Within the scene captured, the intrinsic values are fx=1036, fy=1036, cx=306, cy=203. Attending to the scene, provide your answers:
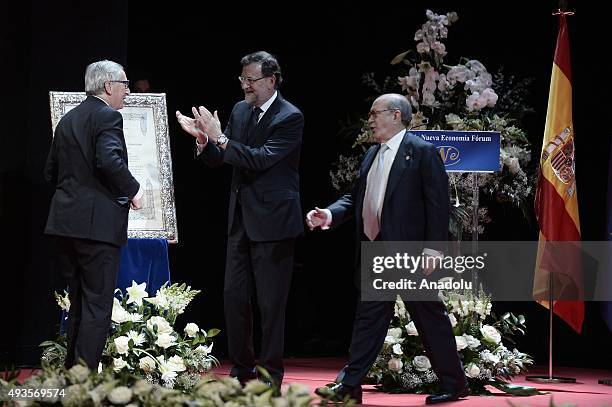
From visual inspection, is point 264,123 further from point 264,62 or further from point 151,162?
point 151,162

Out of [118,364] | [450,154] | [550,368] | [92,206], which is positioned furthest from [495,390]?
[92,206]

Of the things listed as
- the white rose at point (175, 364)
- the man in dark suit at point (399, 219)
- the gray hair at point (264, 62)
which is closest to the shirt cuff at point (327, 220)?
the man in dark suit at point (399, 219)

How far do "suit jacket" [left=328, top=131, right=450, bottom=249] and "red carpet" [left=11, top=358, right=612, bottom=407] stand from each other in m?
0.85

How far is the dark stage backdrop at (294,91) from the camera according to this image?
6203 millimetres

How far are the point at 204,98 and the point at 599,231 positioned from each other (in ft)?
9.93

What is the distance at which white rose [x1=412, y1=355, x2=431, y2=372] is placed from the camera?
5.50 metres

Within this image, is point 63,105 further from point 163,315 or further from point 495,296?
point 495,296

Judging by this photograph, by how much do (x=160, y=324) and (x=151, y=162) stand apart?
103 cm

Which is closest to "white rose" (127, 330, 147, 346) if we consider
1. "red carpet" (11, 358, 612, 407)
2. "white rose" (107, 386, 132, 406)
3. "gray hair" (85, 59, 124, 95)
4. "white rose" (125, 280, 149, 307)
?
"white rose" (125, 280, 149, 307)

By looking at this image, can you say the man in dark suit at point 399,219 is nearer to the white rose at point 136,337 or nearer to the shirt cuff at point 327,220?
the shirt cuff at point 327,220

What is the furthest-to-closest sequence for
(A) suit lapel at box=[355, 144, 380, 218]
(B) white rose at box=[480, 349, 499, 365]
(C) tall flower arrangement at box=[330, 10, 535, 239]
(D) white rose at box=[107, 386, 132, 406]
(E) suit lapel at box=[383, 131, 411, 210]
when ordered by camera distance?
(C) tall flower arrangement at box=[330, 10, 535, 239], (B) white rose at box=[480, 349, 499, 365], (A) suit lapel at box=[355, 144, 380, 218], (E) suit lapel at box=[383, 131, 411, 210], (D) white rose at box=[107, 386, 132, 406]

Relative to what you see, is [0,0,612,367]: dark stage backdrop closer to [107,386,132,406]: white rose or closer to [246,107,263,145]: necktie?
[246,107,263,145]: necktie

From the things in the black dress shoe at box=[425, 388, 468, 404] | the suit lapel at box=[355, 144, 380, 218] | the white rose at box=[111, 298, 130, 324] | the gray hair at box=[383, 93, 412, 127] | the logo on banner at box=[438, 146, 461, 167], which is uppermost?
the gray hair at box=[383, 93, 412, 127]

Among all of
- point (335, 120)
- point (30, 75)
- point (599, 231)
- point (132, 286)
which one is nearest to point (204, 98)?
point (335, 120)
